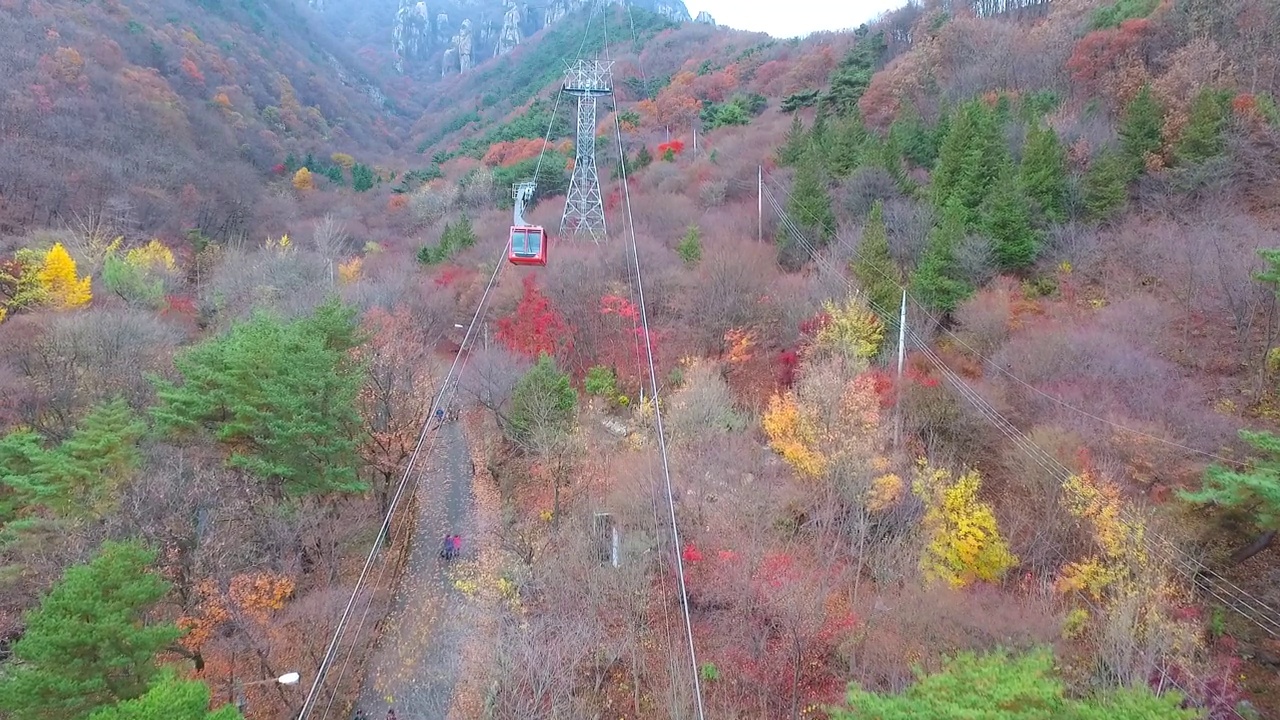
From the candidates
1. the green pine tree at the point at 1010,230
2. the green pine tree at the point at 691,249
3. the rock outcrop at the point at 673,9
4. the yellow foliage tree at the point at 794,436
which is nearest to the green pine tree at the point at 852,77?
the green pine tree at the point at 691,249

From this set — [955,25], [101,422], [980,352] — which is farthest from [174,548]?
[955,25]

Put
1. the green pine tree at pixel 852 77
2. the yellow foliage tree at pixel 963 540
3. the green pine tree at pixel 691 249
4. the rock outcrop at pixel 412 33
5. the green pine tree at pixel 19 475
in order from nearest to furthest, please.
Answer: the yellow foliage tree at pixel 963 540, the green pine tree at pixel 19 475, the green pine tree at pixel 691 249, the green pine tree at pixel 852 77, the rock outcrop at pixel 412 33

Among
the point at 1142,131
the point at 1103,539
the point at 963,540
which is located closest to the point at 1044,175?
the point at 1142,131

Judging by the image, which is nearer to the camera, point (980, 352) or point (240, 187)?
point (980, 352)

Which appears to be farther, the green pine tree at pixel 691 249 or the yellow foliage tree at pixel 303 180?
the yellow foliage tree at pixel 303 180

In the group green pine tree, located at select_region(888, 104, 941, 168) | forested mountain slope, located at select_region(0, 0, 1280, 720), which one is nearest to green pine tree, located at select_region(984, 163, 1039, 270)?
forested mountain slope, located at select_region(0, 0, 1280, 720)

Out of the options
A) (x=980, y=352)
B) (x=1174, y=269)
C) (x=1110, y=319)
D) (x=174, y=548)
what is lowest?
(x=174, y=548)

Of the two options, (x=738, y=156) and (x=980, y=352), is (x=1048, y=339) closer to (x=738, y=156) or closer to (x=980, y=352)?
(x=980, y=352)

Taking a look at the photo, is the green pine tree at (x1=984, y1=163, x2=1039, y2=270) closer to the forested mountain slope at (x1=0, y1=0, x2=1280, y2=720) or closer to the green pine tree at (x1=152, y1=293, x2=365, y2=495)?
the forested mountain slope at (x1=0, y1=0, x2=1280, y2=720)

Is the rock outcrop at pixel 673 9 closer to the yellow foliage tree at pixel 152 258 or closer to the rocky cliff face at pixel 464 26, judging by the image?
the rocky cliff face at pixel 464 26
